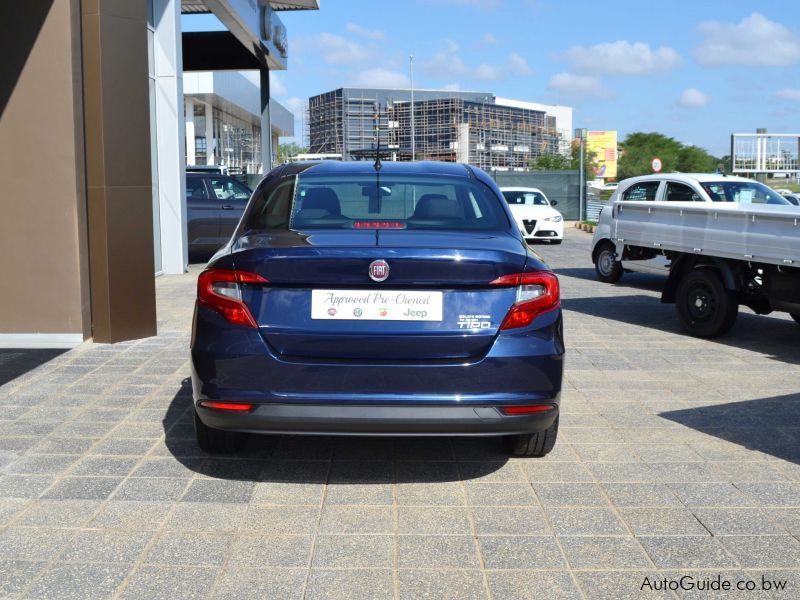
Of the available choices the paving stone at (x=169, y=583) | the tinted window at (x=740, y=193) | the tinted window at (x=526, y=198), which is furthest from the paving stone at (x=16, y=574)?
the tinted window at (x=526, y=198)

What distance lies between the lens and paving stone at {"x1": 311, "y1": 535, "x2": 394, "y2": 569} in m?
3.45

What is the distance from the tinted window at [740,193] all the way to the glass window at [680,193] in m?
0.19

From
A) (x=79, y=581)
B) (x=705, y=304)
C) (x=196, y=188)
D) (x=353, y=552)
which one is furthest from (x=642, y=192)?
(x=79, y=581)

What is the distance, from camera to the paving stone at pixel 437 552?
346 centimetres

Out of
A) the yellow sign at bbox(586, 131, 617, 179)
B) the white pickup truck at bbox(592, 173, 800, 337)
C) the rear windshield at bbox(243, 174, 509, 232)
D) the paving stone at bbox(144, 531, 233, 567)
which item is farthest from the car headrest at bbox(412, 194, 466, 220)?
the yellow sign at bbox(586, 131, 617, 179)

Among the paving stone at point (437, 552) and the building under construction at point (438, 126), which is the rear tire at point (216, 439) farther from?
the building under construction at point (438, 126)

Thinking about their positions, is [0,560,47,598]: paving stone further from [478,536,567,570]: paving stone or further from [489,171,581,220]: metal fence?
[489,171,581,220]: metal fence

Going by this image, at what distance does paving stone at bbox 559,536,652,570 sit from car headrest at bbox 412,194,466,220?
1.77m

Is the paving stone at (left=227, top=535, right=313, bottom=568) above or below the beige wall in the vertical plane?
below

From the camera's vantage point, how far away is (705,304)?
9031mm

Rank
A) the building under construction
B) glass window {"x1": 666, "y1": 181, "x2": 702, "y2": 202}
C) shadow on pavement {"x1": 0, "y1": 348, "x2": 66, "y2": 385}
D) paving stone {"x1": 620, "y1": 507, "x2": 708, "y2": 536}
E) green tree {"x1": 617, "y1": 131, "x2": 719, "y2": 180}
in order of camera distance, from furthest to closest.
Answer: the building under construction → green tree {"x1": 617, "y1": 131, "x2": 719, "y2": 180} → glass window {"x1": 666, "y1": 181, "x2": 702, "y2": 202} → shadow on pavement {"x1": 0, "y1": 348, "x2": 66, "y2": 385} → paving stone {"x1": 620, "y1": 507, "x2": 708, "y2": 536}

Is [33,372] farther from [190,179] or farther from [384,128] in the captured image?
[384,128]

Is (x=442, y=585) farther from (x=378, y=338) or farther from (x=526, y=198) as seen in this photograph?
(x=526, y=198)

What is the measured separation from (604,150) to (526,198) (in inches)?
2854
